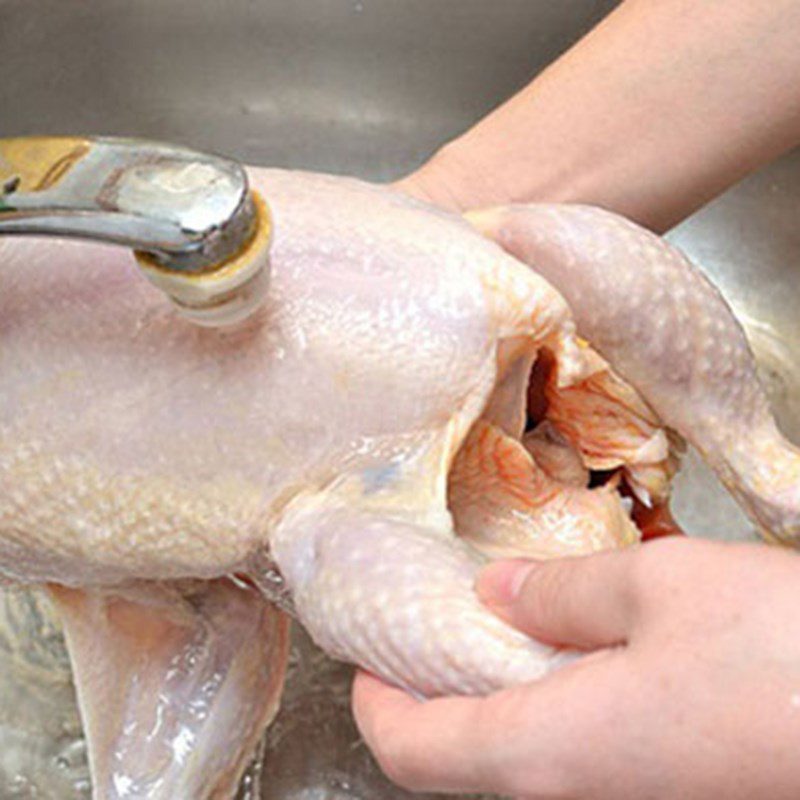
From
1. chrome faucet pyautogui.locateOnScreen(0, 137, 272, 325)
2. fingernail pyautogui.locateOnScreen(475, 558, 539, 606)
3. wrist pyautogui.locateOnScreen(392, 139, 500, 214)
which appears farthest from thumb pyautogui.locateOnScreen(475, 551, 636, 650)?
wrist pyautogui.locateOnScreen(392, 139, 500, 214)

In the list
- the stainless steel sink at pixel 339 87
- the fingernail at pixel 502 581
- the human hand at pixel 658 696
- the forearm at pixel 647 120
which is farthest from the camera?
the stainless steel sink at pixel 339 87

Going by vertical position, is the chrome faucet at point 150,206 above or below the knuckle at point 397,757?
above

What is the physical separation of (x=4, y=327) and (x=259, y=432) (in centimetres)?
14

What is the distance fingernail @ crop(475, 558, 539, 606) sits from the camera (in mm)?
559

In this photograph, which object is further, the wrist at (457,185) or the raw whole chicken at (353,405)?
the wrist at (457,185)

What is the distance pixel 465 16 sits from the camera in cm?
128

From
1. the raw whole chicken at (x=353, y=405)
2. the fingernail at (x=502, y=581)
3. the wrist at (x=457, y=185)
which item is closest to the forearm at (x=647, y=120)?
the wrist at (x=457, y=185)

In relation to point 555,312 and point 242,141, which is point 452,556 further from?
point 242,141

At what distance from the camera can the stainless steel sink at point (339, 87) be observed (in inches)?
49.1

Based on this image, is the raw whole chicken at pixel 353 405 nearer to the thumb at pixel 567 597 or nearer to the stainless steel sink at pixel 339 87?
the thumb at pixel 567 597

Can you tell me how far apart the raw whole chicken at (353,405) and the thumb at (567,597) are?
0.01 metres

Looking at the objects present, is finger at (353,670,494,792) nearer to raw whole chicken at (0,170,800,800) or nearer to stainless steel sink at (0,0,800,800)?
raw whole chicken at (0,170,800,800)

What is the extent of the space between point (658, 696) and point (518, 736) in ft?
0.19

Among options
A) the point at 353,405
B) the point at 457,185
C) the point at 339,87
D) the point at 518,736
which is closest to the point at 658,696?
the point at 518,736
